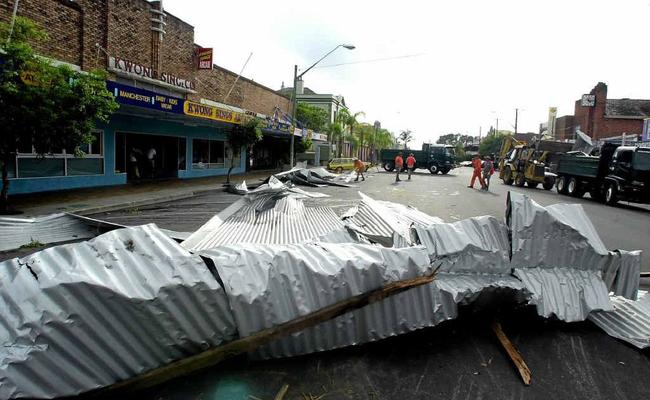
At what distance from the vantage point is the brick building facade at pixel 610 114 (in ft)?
141

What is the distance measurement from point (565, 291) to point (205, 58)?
20566 mm

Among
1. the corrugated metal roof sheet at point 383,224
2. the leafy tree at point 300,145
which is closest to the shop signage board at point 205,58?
the leafy tree at point 300,145

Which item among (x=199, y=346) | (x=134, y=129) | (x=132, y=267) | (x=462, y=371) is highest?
(x=134, y=129)

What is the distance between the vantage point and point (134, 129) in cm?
1680

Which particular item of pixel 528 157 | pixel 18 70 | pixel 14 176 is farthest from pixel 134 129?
pixel 528 157

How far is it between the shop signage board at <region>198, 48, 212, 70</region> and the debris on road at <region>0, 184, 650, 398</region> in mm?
19048

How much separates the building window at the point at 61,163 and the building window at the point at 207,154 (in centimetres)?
652

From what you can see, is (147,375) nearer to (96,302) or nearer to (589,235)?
(96,302)

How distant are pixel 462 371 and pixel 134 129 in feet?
54.8

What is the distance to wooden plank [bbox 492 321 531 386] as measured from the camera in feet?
9.79

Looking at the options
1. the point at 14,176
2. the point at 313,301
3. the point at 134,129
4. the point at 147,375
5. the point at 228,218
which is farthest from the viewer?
the point at 134,129

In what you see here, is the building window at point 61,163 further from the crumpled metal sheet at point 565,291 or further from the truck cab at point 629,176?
the truck cab at point 629,176

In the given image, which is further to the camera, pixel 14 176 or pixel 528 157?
pixel 528 157

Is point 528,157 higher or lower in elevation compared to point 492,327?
higher
